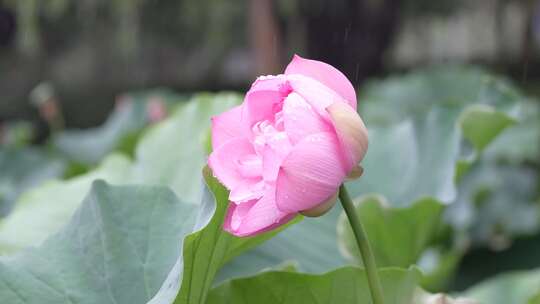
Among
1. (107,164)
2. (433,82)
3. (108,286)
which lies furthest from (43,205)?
(433,82)

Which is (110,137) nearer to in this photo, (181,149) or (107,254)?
(181,149)

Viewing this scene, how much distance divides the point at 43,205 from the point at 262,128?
1.74 feet

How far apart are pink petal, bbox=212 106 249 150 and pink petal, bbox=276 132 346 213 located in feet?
0.21

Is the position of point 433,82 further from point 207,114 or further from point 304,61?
point 304,61

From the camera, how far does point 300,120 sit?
484 millimetres

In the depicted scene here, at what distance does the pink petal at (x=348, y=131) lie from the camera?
493 mm

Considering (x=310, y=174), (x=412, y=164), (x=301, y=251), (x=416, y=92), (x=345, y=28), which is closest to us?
(x=310, y=174)

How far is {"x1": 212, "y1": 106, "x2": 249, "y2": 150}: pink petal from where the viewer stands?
0.53 meters

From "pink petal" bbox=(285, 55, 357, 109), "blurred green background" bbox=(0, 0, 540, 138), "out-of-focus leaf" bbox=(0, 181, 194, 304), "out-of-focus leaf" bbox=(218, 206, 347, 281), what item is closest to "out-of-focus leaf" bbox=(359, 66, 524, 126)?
"blurred green background" bbox=(0, 0, 540, 138)

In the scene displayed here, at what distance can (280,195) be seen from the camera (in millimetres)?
471

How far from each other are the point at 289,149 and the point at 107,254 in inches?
8.6

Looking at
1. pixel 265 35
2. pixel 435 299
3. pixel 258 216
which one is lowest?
pixel 265 35

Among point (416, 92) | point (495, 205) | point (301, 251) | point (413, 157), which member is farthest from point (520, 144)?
point (301, 251)

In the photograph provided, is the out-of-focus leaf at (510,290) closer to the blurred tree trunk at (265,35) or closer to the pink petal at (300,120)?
the pink petal at (300,120)
